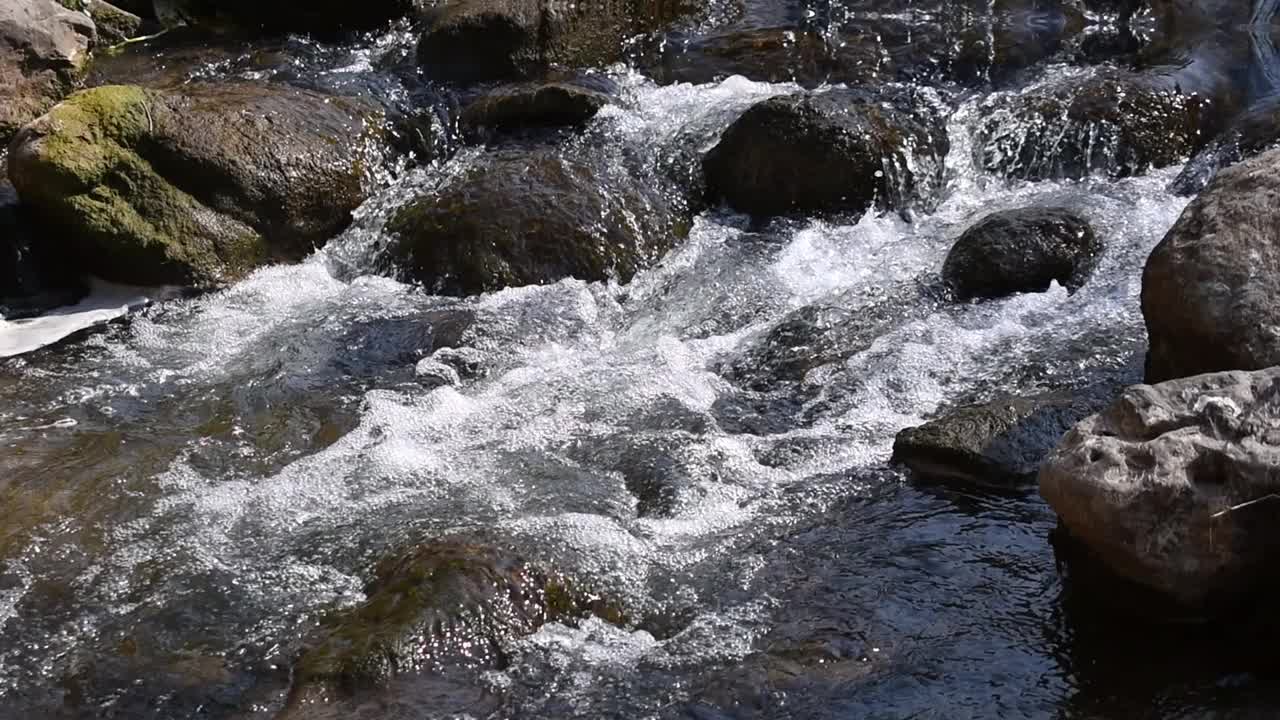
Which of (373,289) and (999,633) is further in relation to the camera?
(373,289)

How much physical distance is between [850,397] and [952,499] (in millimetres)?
1060

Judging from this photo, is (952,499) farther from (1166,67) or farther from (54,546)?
(1166,67)

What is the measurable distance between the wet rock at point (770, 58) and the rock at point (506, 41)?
0.55 meters

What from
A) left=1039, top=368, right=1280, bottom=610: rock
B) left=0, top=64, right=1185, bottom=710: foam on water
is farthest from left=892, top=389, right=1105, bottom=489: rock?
left=1039, top=368, right=1280, bottom=610: rock

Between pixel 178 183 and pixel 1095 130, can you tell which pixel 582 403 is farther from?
pixel 1095 130

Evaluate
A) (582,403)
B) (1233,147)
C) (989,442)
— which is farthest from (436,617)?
(1233,147)

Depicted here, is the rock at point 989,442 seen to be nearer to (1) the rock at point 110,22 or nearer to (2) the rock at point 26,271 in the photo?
(2) the rock at point 26,271

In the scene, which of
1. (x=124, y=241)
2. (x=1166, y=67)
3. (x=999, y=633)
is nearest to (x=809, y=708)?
(x=999, y=633)

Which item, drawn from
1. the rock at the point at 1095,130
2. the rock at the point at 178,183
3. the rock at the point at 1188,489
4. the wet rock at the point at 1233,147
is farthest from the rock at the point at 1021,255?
the rock at the point at 178,183

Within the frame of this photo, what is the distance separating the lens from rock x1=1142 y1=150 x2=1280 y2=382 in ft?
17.5

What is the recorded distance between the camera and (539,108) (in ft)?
30.2

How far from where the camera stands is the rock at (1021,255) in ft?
24.1

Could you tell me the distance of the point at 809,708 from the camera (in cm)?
444

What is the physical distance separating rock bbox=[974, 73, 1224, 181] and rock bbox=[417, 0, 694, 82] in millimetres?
3201
